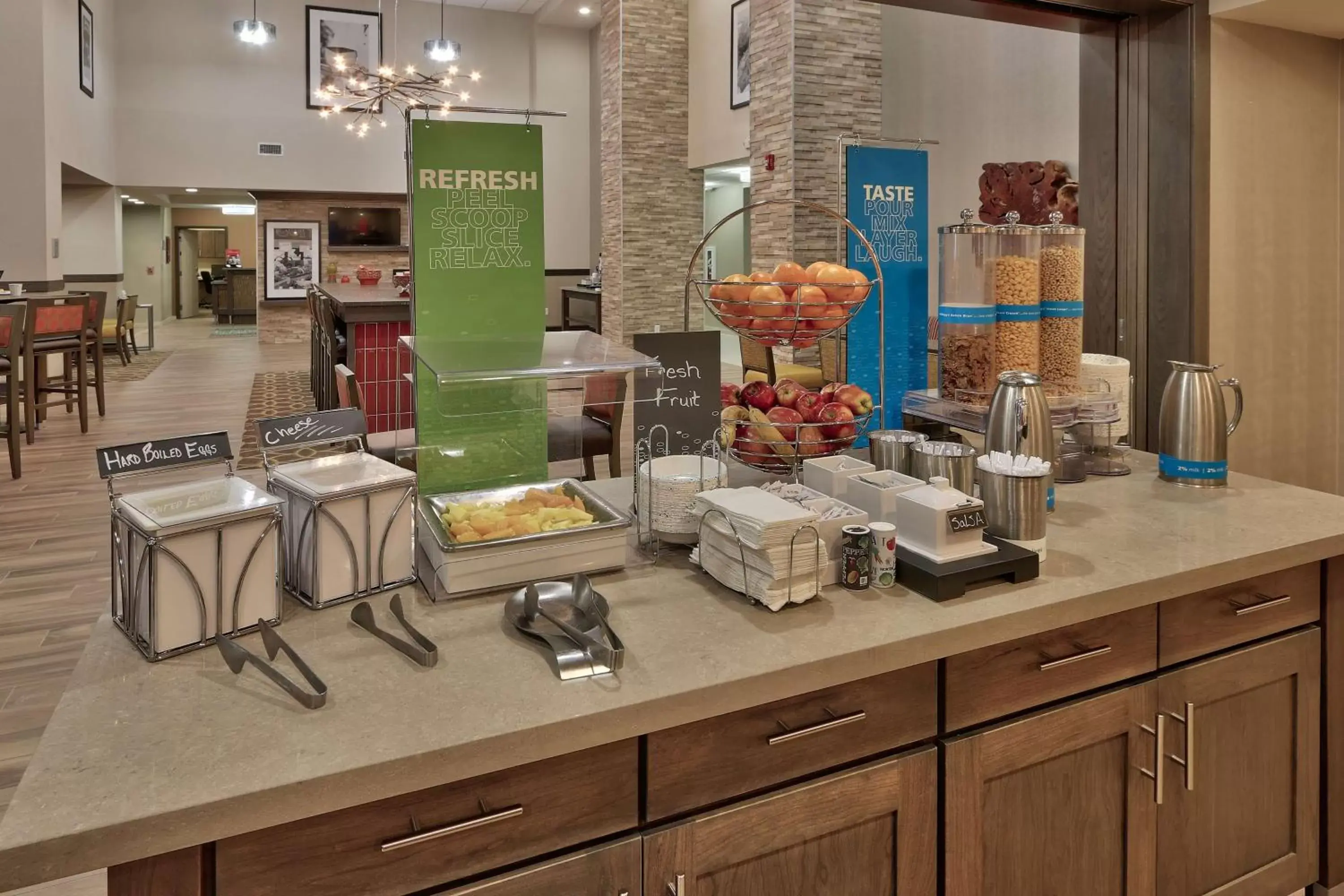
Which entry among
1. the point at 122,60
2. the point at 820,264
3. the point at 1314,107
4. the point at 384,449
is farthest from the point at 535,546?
the point at 122,60

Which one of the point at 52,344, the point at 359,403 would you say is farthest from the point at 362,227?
the point at 359,403

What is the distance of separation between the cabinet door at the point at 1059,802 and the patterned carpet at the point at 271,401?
4570 mm

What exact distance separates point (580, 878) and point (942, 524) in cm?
74

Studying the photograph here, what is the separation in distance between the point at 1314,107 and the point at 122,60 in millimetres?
14479

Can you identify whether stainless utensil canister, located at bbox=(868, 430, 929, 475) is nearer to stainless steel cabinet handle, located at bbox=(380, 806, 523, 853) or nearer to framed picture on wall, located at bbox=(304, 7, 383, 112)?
stainless steel cabinet handle, located at bbox=(380, 806, 523, 853)

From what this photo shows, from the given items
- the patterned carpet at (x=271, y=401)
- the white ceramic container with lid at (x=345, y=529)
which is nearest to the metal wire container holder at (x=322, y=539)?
the white ceramic container with lid at (x=345, y=529)

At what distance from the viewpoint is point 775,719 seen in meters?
1.19

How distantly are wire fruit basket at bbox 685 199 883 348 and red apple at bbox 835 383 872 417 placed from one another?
0.12 metres

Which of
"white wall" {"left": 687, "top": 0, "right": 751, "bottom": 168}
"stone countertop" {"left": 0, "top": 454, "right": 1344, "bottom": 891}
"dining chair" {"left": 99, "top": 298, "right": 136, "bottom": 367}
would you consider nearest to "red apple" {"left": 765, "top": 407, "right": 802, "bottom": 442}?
"stone countertop" {"left": 0, "top": 454, "right": 1344, "bottom": 891}

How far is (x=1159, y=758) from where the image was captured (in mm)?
1515

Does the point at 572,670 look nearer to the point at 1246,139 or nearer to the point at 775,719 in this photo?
the point at 775,719

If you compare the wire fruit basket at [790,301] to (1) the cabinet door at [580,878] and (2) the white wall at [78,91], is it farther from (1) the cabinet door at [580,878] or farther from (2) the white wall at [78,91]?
(2) the white wall at [78,91]

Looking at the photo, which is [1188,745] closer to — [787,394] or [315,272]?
[787,394]

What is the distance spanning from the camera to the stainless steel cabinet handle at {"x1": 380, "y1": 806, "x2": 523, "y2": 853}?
98 cm
